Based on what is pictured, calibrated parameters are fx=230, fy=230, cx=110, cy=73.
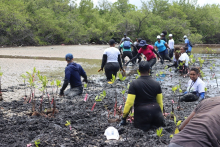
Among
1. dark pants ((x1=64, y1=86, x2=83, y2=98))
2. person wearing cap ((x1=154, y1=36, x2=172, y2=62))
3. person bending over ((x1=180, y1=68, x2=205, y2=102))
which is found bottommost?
dark pants ((x1=64, y1=86, x2=83, y2=98))

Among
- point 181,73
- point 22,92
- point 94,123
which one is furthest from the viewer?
point 181,73

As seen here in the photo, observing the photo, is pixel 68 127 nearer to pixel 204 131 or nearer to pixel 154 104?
pixel 154 104

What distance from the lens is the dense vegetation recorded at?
27.5 m

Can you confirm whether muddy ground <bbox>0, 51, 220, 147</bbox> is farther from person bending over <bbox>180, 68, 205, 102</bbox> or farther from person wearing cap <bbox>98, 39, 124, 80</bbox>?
person wearing cap <bbox>98, 39, 124, 80</bbox>

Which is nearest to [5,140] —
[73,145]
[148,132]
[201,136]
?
[73,145]

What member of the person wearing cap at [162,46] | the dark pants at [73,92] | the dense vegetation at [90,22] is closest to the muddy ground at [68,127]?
the dark pants at [73,92]

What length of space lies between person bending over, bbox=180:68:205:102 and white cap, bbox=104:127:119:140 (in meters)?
2.82

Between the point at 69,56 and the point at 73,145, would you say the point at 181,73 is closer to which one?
the point at 69,56

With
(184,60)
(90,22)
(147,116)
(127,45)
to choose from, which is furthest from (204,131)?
(90,22)

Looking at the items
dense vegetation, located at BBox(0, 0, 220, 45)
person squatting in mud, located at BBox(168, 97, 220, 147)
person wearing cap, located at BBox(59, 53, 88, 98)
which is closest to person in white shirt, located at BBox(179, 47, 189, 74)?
person wearing cap, located at BBox(59, 53, 88, 98)

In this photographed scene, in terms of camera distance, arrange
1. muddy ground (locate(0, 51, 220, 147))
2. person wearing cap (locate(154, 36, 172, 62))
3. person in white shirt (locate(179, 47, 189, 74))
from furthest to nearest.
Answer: person wearing cap (locate(154, 36, 172, 62))
person in white shirt (locate(179, 47, 189, 74))
muddy ground (locate(0, 51, 220, 147))

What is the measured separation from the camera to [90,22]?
4269cm

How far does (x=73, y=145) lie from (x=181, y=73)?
27.0ft

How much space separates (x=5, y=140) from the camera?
387 centimetres
